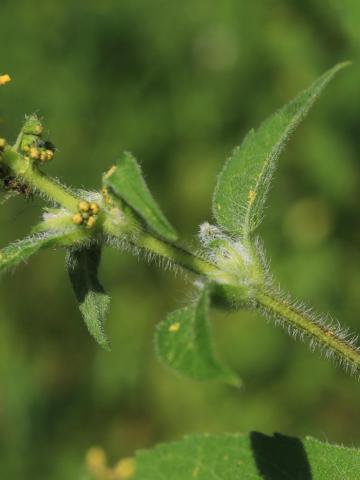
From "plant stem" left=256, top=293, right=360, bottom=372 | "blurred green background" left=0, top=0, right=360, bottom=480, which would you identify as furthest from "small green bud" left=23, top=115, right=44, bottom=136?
"blurred green background" left=0, top=0, right=360, bottom=480

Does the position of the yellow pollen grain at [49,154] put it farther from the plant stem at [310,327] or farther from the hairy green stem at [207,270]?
the plant stem at [310,327]

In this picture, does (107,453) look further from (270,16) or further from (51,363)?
(270,16)

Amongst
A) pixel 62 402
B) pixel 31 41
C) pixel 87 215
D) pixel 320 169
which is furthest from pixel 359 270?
pixel 87 215

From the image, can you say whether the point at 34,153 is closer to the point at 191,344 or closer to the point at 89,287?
the point at 89,287

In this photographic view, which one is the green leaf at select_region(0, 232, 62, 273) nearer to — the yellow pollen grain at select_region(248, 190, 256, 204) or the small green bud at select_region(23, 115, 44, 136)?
the small green bud at select_region(23, 115, 44, 136)

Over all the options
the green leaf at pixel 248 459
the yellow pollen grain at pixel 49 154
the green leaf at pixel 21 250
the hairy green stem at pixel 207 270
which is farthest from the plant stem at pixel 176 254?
the green leaf at pixel 248 459

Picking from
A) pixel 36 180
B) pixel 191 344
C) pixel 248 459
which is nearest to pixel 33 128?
pixel 36 180
